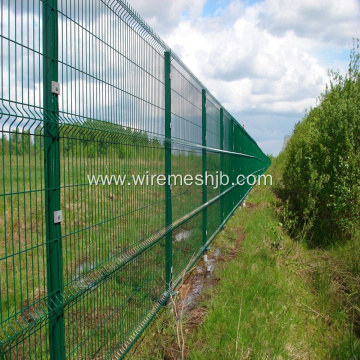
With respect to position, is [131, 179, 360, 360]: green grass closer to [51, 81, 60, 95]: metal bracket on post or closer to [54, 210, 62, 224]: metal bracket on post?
[54, 210, 62, 224]: metal bracket on post

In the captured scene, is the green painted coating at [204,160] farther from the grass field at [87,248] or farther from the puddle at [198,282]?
the grass field at [87,248]

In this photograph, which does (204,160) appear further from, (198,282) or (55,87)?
(55,87)


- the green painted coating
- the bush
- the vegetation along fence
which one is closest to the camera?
the vegetation along fence

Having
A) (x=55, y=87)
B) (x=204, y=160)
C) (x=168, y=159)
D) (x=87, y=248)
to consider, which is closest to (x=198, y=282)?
(x=204, y=160)

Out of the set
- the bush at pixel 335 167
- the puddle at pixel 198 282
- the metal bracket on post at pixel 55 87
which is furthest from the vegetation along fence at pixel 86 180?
the bush at pixel 335 167

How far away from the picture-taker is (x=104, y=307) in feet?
8.77

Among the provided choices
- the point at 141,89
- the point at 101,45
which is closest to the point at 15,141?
the point at 101,45

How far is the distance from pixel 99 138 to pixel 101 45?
59 cm

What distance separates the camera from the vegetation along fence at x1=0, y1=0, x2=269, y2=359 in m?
1.78

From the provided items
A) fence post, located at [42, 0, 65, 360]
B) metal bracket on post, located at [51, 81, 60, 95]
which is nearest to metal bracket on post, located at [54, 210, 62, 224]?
fence post, located at [42, 0, 65, 360]

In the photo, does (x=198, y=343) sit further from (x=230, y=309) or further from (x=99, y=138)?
(x=99, y=138)

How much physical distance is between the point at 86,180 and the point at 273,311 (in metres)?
2.71

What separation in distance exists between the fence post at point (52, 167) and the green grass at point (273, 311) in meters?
1.39

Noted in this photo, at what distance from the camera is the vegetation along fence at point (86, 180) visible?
5.83 feet
